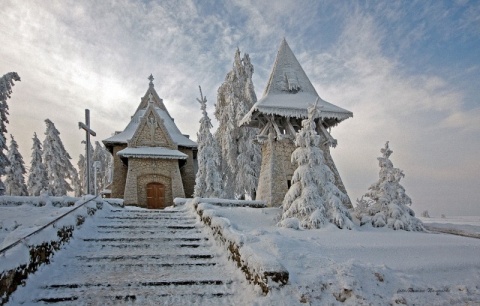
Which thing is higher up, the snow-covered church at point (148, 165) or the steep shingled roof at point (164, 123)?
the steep shingled roof at point (164, 123)

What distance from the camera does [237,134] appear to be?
81.8ft

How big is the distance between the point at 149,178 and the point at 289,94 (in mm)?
11530

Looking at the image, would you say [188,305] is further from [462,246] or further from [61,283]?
[462,246]

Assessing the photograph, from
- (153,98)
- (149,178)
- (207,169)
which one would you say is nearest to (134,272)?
(149,178)

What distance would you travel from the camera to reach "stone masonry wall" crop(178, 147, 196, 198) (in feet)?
82.2

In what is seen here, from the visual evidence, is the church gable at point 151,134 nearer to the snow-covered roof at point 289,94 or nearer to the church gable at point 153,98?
Result: the church gable at point 153,98

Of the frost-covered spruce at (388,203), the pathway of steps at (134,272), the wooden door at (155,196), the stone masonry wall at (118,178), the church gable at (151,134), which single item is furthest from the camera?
the stone masonry wall at (118,178)

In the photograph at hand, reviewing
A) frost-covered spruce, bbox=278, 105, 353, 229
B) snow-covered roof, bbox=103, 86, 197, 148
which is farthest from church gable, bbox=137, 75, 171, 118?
frost-covered spruce, bbox=278, 105, 353, 229

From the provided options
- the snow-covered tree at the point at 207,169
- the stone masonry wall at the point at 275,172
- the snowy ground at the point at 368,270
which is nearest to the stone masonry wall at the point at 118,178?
the snow-covered tree at the point at 207,169

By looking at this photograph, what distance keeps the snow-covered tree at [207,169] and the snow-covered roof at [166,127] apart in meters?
2.34

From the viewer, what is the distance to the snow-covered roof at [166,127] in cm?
2356

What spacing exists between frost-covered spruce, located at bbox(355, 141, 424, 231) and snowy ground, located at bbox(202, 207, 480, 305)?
10.2ft

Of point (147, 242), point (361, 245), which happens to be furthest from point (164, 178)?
point (361, 245)

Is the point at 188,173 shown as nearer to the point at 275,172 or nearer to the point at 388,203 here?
the point at 275,172
